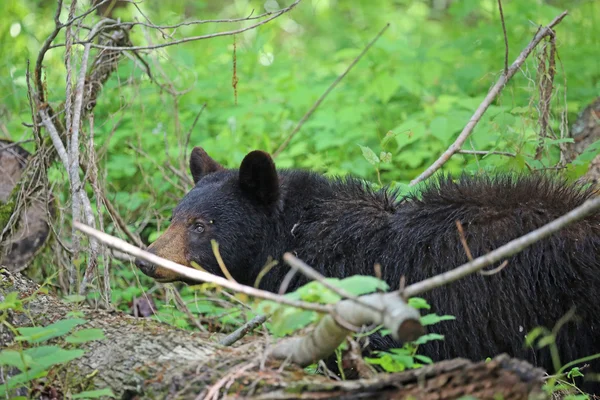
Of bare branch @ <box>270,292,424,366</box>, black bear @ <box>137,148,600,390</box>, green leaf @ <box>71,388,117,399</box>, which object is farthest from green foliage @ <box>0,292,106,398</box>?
black bear @ <box>137,148,600,390</box>

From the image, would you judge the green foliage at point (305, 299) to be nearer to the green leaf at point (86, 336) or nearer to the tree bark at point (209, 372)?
the tree bark at point (209, 372)

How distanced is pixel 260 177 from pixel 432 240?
3.74 feet

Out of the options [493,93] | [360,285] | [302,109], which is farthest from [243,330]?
[302,109]

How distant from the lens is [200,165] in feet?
16.8

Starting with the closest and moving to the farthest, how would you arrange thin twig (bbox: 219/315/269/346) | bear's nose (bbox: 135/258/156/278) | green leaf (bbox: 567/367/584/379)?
1. green leaf (bbox: 567/367/584/379)
2. thin twig (bbox: 219/315/269/346)
3. bear's nose (bbox: 135/258/156/278)

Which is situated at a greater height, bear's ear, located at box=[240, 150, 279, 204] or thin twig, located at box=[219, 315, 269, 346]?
bear's ear, located at box=[240, 150, 279, 204]

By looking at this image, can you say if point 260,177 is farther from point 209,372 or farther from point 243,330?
point 209,372

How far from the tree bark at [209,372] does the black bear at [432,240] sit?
94 centimetres

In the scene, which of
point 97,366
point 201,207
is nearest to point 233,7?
point 201,207

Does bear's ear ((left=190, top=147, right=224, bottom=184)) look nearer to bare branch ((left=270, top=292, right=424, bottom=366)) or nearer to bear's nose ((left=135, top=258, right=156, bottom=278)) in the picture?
bear's nose ((left=135, top=258, right=156, bottom=278))

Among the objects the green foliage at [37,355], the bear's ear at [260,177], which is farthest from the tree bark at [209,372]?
the bear's ear at [260,177]

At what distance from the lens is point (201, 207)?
15.0 ft

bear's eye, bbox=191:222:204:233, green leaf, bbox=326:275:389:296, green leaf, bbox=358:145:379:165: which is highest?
green leaf, bbox=358:145:379:165

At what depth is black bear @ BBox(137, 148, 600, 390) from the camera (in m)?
3.81
